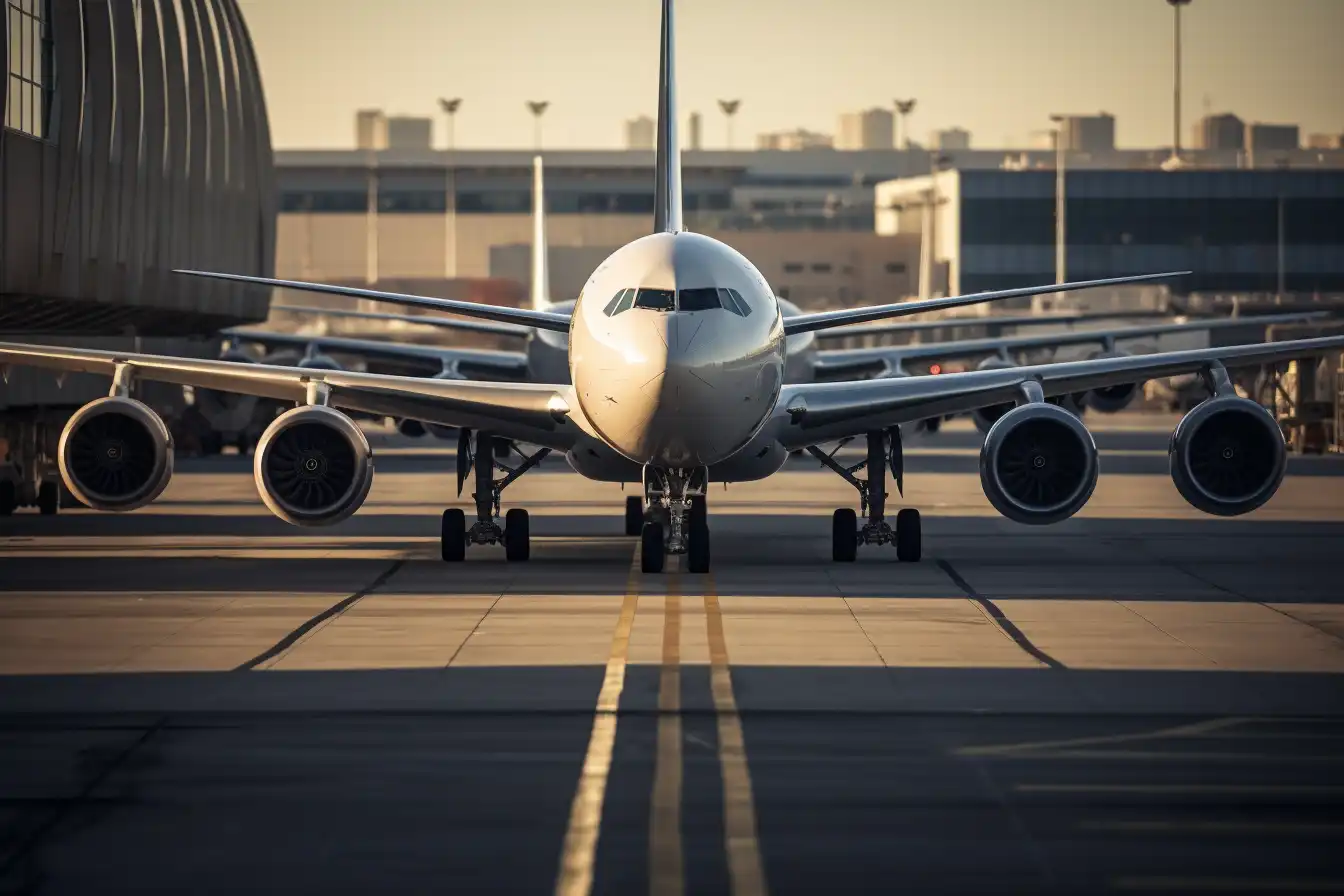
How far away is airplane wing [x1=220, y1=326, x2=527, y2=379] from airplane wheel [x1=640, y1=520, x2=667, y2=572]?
29047mm

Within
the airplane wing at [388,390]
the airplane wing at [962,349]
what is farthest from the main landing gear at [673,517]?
the airplane wing at [962,349]

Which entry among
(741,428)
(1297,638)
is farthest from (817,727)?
(741,428)

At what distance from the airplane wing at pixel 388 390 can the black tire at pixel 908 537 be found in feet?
15.3

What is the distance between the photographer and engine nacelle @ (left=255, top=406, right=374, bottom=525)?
29.4 meters

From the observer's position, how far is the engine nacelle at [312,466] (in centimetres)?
2942

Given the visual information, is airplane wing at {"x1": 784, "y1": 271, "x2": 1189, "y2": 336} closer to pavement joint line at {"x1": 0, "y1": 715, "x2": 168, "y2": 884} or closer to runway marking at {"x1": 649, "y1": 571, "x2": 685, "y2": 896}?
runway marking at {"x1": 649, "y1": 571, "x2": 685, "y2": 896}

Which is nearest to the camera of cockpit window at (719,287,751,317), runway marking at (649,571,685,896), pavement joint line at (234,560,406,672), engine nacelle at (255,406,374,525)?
runway marking at (649,571,685,896)

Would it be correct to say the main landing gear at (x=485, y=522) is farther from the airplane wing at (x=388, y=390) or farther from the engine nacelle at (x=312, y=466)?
the engine nacelle at (x=312, y=466)

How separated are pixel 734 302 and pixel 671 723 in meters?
11.6

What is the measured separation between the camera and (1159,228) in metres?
141

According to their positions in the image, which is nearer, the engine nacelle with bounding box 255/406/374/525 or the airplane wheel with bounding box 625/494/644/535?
the engine nacelle with bounding box 255/406/374/525

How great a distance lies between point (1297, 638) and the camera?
2169cm

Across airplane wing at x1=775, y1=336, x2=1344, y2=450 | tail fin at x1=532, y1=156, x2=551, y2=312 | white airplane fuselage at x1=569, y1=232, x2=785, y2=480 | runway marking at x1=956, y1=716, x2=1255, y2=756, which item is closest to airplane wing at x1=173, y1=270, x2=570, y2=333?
white airplane fuselage at x1=569, y1=232, x2=785, y2=480

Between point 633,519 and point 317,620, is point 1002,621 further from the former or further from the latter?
point 633,519
